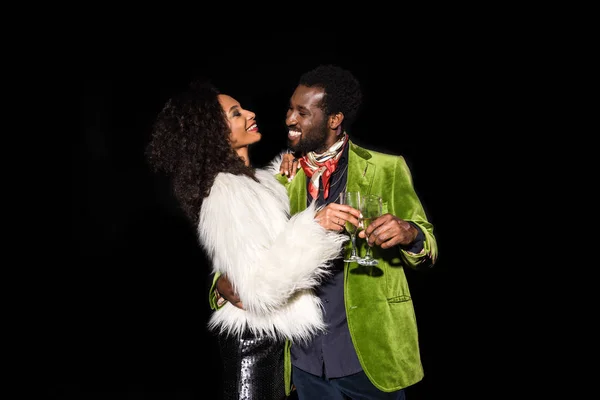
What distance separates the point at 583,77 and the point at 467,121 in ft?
2.67

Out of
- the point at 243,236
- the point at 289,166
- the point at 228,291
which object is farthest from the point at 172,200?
the point at 243,236

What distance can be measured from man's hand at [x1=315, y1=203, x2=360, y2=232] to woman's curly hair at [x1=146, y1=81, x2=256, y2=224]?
0.37m

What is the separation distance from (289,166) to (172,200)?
162cm

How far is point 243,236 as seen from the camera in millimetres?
1663

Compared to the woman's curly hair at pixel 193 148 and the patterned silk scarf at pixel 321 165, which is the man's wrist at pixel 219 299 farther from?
the patterned silk scarf at pixel 321 165

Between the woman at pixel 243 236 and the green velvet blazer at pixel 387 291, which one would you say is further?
the green velvet blazer at pixel 387 291

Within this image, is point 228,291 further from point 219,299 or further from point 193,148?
point 193,148

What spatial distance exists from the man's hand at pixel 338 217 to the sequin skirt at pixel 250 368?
1.63ft

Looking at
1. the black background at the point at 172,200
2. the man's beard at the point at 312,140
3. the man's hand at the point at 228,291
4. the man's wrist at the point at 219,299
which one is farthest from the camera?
the black background at the point at 172,200

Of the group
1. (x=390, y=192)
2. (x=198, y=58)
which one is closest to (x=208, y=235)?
(x=390, y=192)

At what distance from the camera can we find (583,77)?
3.59 metres

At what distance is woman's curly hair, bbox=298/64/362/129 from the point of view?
2.13m

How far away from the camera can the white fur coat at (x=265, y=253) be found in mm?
1637

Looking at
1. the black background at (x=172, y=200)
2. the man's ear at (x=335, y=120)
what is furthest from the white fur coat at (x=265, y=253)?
the black background at (x=172, y=200)
